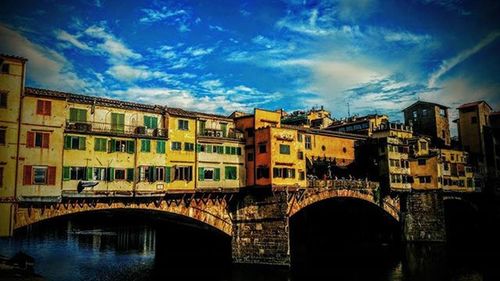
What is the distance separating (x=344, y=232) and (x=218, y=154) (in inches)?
1637

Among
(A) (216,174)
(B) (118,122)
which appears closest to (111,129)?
(B) (118,122)

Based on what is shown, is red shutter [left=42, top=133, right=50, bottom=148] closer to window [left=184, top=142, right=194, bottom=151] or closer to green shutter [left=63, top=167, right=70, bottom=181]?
green shutter [left=63, top=167, right=70, bottom=181]

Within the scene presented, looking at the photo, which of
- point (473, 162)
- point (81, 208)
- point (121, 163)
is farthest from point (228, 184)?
point (473, 162)

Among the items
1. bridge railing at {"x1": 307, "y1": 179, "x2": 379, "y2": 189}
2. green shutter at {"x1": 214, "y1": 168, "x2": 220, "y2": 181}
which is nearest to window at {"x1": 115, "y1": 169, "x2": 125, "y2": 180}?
green shutter at {"x1": 214, "y1": 168, "x2": 220, "y2": 181}

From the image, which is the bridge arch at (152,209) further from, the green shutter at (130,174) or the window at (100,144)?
the window at (100,144)

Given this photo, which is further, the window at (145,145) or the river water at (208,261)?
the river water at (208,261)

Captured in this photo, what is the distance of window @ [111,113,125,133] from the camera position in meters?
42.8

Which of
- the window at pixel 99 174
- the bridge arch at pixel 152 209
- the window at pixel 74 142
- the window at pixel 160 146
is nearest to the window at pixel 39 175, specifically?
the bridge arch at pixel 152 209

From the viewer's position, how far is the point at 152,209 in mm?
44375

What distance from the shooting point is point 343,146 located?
7569 cm

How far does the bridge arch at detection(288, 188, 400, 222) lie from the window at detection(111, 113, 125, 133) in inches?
979

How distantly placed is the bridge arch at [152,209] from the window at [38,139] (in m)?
5.69

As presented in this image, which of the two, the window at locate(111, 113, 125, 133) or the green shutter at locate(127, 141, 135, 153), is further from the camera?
the window at locate(111, 113, 125, 133)

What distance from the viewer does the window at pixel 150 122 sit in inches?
1795
